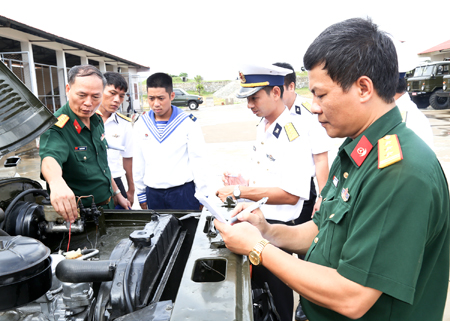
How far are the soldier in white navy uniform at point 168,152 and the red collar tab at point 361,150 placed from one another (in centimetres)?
224

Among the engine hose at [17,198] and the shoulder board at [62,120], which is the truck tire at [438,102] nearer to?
the shoulder board at [62,120]

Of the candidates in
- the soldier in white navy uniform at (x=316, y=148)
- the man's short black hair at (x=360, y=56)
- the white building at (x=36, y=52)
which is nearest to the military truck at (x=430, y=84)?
the white building at (x=36, y=52)

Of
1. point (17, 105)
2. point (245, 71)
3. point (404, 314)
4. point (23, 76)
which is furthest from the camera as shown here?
point (23, 76)

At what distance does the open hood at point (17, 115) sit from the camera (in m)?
1.75

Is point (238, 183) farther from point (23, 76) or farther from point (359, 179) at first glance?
point (23, 76)

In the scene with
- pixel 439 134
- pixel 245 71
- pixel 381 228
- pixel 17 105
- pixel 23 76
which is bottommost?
pixel 439 134

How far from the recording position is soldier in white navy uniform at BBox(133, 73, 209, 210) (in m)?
3.21

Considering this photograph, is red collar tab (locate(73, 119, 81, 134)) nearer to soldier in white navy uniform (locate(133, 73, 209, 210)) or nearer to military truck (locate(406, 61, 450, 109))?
soldier in white navy uniform (locate(133, 73, 209, 210))

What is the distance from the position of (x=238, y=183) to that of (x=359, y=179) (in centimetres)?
154

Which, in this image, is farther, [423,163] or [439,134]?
[439,134]

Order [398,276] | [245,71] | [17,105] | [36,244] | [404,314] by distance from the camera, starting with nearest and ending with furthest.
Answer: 1. [398,276]
2. [404,314]
3. [36,244]
4. [17,105]
5. [245,71]

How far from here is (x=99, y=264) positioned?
1.33 m

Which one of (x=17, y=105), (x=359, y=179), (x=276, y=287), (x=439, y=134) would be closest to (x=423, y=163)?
(x=359, y=179)

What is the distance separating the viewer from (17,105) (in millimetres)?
1832
